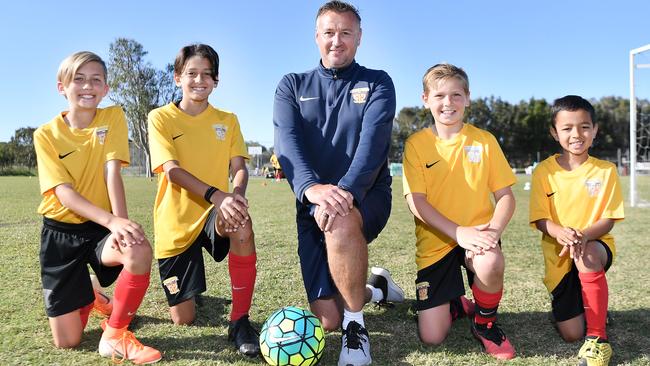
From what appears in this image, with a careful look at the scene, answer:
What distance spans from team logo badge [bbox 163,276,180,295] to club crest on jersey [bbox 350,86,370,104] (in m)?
1.70

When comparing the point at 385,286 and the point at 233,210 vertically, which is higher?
the point at 233,210

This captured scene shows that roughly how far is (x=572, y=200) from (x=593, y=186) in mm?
150

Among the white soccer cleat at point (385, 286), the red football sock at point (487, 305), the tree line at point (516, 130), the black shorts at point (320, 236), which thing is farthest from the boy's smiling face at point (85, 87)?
the tree line at point (516, 130)

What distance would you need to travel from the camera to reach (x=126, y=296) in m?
2.87

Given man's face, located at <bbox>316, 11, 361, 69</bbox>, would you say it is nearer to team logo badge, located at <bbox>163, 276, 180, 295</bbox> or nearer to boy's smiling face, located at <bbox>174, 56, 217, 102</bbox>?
boy's smiling face, located at <bbox>174, 56, 217, 102</bbox>

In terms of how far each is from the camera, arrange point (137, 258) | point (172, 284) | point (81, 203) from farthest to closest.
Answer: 1. point (172, 284)
2. point (81, 203)
3. point (137, 258)

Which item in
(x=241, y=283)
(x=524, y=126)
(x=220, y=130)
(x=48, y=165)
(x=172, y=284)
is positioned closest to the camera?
(x=48, y=165)

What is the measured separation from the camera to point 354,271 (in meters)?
2.79

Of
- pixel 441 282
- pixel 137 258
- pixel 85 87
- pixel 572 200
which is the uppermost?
pixel 85 87

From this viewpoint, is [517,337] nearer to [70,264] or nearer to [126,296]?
[126,296]

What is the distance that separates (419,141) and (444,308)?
1.04 m

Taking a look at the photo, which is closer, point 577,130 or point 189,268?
point 577,130

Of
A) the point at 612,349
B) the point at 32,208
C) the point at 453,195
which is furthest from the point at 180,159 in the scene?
the point at 32,208

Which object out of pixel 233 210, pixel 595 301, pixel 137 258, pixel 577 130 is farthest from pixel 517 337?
pixel 137 258
